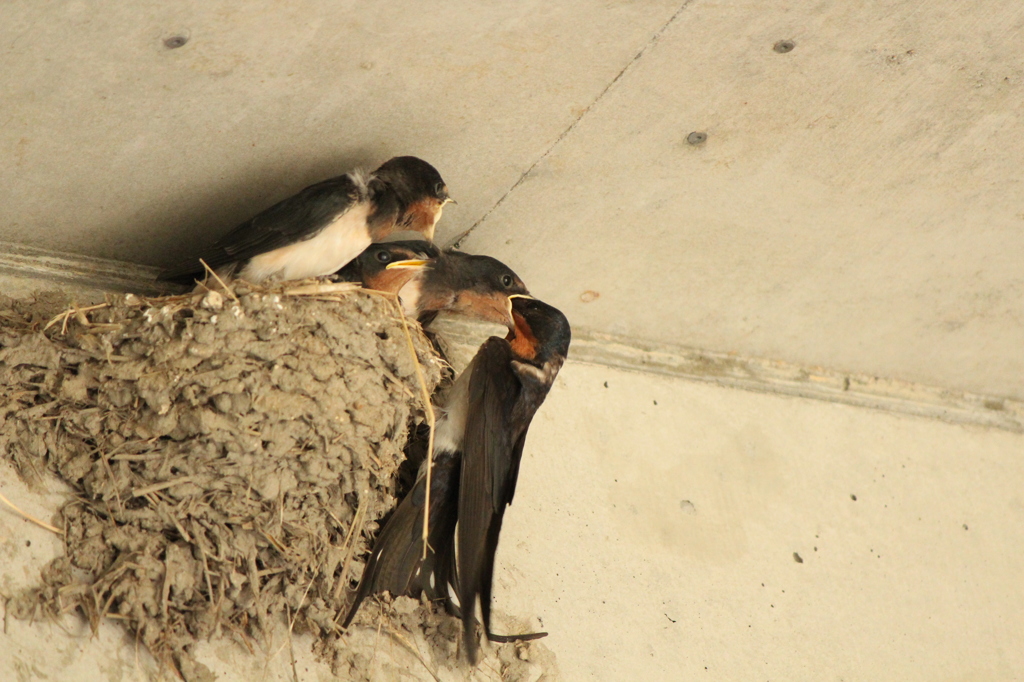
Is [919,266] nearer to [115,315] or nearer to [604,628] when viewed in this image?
[604,628]

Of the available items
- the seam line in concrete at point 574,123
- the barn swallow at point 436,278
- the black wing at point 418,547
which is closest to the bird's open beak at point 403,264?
the barn swallow at point 436,278

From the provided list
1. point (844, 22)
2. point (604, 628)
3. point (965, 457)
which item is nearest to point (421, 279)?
point (604, 628)

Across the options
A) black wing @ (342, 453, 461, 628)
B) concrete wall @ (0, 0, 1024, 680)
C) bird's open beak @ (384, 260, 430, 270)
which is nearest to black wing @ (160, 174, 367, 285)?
concrete wall @ (0, 0, 1024, 680)

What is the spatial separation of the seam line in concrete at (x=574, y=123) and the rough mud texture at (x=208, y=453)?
674 mm

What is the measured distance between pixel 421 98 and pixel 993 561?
298cm

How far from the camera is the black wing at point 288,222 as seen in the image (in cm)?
292

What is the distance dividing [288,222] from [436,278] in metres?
0.58

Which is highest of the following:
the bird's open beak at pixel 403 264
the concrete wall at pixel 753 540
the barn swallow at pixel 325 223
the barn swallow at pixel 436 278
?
the barn swallow at pixel 325 223

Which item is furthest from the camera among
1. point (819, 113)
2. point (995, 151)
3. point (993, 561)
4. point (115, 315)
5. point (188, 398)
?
point (993, 561)

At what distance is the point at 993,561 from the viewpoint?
13.7 feet

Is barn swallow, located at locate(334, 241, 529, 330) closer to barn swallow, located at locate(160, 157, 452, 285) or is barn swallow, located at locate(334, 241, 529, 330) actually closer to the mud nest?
barn swallow, located at locate(160, 157, 452, 285)

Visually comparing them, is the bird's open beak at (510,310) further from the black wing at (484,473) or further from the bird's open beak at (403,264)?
the bird's open beak at (403,264)

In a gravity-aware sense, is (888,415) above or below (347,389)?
below

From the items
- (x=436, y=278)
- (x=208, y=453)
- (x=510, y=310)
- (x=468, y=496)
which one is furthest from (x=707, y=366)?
(x=208, y=453)
